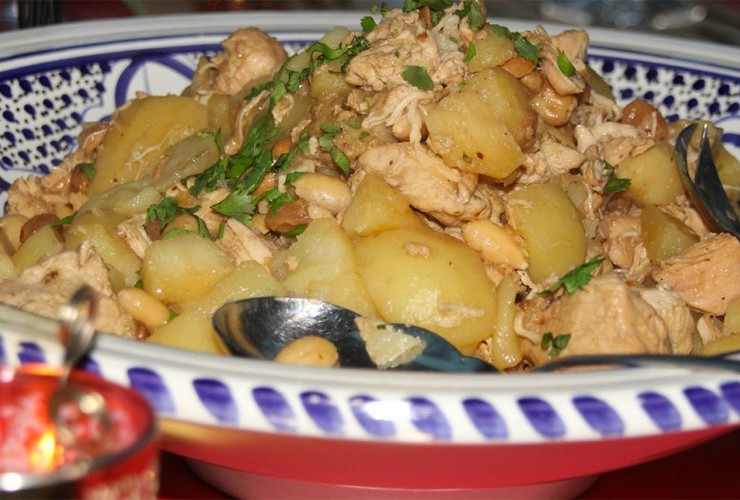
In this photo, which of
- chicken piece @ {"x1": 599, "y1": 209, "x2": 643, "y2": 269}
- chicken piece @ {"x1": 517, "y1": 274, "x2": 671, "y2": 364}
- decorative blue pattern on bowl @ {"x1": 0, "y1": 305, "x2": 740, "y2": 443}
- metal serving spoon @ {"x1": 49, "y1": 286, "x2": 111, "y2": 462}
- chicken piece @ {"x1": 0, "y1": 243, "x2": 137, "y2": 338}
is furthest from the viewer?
chicken piece @ {"x1": 599, "y1": 209, "x2": 643, "y2": 269}

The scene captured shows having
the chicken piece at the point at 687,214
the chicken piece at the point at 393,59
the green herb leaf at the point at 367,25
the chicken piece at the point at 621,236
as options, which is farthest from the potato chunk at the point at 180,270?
the chicken piece at the point at 687,214

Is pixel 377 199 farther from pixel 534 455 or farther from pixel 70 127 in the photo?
pixel 70 127

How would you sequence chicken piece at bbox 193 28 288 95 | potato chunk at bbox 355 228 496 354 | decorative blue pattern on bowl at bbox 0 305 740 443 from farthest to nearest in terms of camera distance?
chicken piece at bbox 193 28 288 95 → potato chunk at bbox 355 228 496 354 → decorative blue pattern on bowl at bbox 0 305 740 443

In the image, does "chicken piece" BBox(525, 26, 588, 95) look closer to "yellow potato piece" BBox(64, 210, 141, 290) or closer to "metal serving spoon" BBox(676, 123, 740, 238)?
"metal serving spoon" BBox(676, 123, 740, 238)

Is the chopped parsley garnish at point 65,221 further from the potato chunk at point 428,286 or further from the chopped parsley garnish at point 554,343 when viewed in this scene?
the chopped parsley garnish at point 554,343

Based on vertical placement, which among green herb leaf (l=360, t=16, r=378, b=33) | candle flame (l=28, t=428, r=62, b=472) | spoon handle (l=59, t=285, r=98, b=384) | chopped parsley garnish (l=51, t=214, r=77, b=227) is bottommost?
chopped parsley garnish (l=51, t=214, r=77, b=227)

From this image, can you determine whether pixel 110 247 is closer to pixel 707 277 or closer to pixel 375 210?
pixel 375 210

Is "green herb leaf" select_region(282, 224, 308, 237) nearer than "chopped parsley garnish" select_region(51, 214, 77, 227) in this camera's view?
Yes

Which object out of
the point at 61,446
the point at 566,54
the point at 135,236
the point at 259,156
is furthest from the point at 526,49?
the point at 61,446

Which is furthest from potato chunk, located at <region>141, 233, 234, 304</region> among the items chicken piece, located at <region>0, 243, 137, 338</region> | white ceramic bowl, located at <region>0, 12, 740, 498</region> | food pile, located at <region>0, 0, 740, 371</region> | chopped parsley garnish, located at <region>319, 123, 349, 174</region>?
white ceramic bowl, located at <region>0, 12, 740, 498</region>
